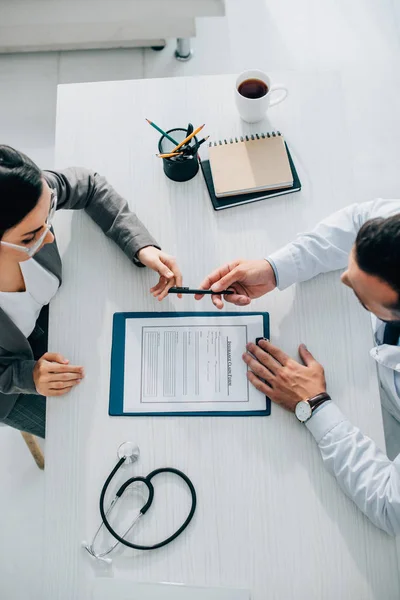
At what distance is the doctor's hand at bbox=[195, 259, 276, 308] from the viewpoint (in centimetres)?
106

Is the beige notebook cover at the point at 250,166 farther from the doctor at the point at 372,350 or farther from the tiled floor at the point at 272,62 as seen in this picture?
the tiled floor at the point at 272,62

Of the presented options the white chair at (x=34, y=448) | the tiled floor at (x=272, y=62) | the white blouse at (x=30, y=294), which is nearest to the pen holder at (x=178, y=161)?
the white blouse at (x=30, y=294)

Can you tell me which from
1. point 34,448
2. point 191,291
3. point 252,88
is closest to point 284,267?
point 191,291

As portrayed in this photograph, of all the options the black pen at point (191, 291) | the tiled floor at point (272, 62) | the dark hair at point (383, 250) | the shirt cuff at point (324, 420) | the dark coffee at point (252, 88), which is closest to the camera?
the dark hair at point (383, 250)

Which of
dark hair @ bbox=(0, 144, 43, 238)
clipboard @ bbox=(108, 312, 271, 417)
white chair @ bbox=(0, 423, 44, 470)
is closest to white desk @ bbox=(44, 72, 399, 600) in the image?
clipboard @ bbox=(108, 312, 271, 417)

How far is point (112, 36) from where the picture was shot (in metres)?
2.04

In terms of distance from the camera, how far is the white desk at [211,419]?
3.01 ft

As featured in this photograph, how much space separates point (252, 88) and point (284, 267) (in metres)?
0.44

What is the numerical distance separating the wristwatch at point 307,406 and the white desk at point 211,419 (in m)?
0.03

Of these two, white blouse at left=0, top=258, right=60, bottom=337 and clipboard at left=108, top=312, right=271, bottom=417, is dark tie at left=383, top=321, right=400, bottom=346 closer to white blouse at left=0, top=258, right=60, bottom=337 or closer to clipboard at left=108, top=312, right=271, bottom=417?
clipboard at left=108, top=312, right=271, bottom=417

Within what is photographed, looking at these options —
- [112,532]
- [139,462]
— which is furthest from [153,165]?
[112,532]

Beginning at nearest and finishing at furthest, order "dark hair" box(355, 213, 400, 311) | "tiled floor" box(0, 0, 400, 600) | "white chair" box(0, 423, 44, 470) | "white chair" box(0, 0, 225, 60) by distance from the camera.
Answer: "dark hair" box(355, 213, 400, 311)
"white chair" box(0, 423, 44, 470)
"white chair" box(0, 0, 225, 60)
"tiled floor" box(0, 0, 400, 600)

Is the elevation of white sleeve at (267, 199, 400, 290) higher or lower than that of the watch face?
higher

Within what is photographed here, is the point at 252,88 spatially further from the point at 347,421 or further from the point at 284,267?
Result: the point at 347,421
